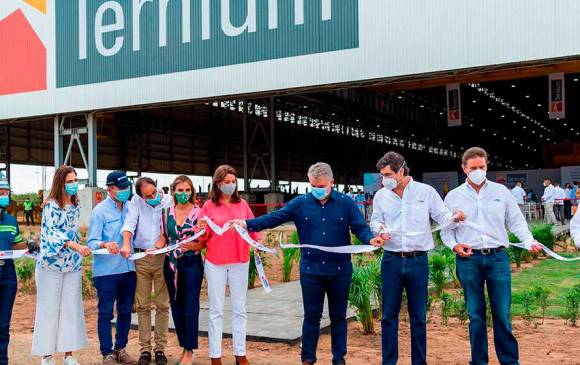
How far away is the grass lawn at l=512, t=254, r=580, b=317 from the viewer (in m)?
8.12

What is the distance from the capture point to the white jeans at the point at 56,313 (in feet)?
17.5

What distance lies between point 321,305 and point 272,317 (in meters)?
2.38

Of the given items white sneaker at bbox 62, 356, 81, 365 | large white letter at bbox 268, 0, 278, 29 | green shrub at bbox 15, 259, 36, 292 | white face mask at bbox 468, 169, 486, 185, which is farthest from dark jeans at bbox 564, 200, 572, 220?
white sneaker at bbox 62, 356, 81, 365

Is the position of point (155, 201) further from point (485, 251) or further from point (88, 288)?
point (88, 288)

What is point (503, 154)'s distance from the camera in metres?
73.1

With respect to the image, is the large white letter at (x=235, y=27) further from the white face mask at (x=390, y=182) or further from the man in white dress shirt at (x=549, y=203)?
the white face mask at (x=390, y=182)

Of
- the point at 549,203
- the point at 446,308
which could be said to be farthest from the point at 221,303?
the point at 549,203

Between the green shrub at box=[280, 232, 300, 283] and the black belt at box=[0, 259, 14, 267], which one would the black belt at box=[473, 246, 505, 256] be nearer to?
the black belt at box=[0, 259, 14, 267]

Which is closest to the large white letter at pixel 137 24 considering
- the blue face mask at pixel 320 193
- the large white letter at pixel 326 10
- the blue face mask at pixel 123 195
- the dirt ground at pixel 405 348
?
the large white letter at pixel 326 10

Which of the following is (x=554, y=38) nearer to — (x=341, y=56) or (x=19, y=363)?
(x=341, y=56)

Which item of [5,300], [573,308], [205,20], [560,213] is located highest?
[205,20]

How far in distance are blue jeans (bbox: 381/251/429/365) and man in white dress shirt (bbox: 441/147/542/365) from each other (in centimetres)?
34

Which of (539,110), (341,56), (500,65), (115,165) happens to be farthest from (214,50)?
(539,110)

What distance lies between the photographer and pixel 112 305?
18.4 ft
